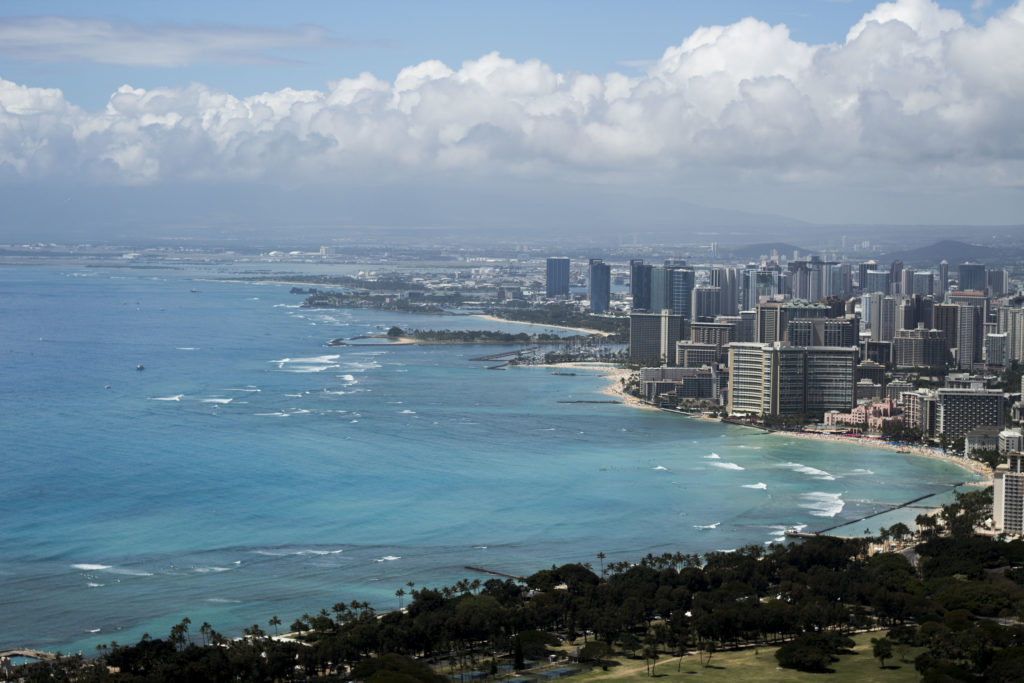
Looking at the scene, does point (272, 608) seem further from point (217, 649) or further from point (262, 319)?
point (262, 319)

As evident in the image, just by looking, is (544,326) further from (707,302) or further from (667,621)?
(667,621)

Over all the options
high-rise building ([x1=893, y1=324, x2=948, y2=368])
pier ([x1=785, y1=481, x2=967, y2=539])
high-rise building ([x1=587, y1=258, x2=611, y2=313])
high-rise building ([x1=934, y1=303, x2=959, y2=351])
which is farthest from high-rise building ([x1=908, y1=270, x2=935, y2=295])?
pier ([x1=785, y1=481, x2=967, y2=539])

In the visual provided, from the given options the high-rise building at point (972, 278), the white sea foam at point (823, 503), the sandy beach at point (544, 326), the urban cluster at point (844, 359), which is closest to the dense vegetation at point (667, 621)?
the white sea foam at point (823, 503)

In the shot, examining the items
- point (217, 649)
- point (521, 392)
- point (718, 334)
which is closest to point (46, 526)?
point (217, 649)

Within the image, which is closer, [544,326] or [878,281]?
[544,326]

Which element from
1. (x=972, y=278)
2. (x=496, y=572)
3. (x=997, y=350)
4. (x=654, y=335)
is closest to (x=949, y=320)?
(x=997, y=350)
